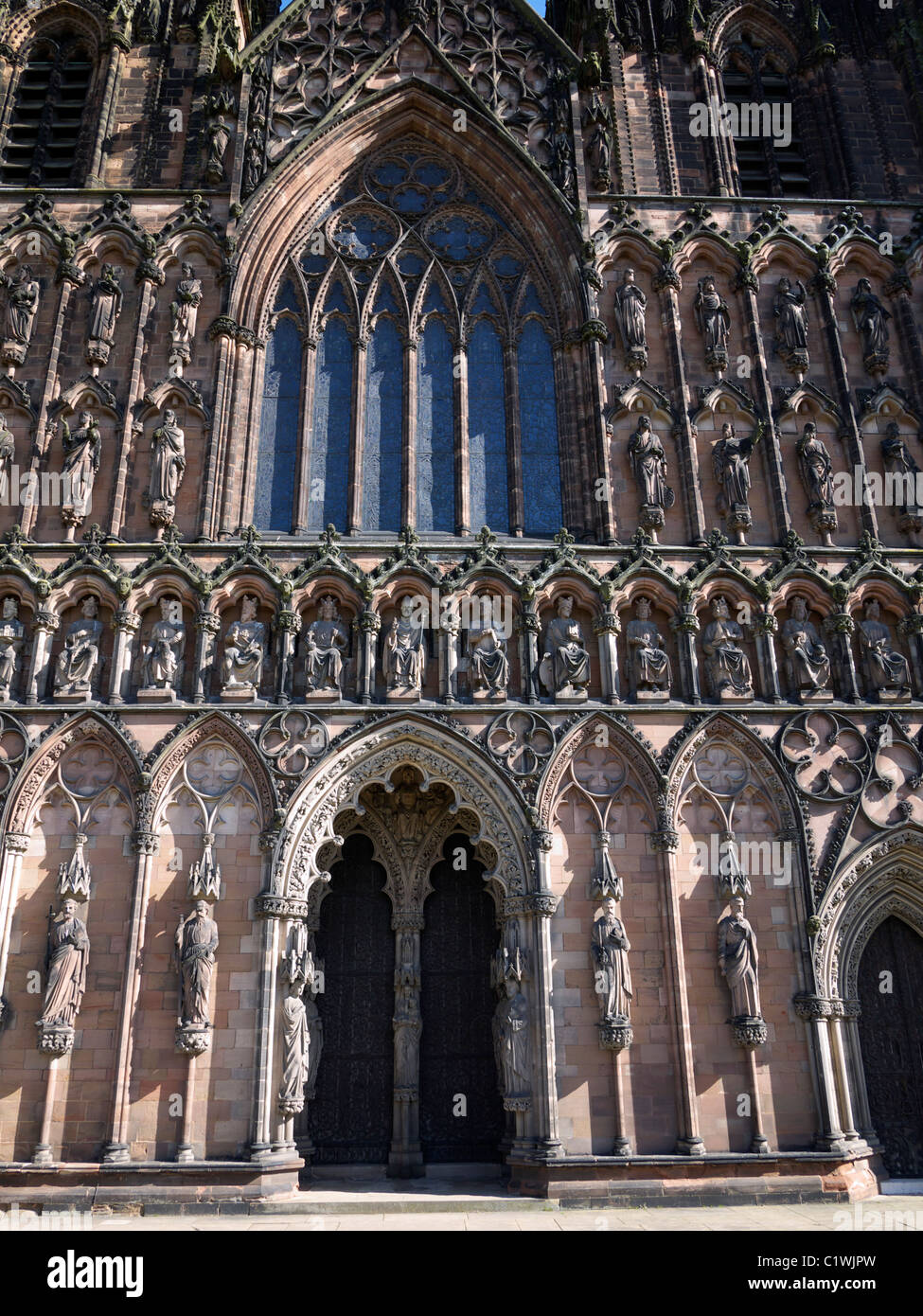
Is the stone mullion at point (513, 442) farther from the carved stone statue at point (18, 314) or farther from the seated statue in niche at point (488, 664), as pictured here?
the carved stone statue at point (18, 314)

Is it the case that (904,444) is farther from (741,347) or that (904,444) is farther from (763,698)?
(763,698)

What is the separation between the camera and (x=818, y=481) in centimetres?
1714

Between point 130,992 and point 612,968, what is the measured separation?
6.31 m

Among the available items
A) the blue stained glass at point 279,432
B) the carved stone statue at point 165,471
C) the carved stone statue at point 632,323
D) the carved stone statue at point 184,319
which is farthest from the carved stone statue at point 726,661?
the carved stone statue at point 184,319

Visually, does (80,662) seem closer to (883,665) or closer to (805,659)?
(805,659)

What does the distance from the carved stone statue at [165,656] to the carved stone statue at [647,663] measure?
669 cm

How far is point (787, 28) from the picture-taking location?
72.6 feet

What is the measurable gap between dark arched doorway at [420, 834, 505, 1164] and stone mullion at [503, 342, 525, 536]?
17.4ft

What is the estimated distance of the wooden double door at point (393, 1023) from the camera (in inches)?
596

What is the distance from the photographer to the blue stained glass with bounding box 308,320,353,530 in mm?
17734

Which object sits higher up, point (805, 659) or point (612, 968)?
point (805, 659)

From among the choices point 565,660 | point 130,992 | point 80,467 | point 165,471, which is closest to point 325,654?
point 565,660

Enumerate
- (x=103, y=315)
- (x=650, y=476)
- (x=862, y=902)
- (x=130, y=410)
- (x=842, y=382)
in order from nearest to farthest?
(x=862, y=902), (x=650, y=476), (x=130, y=410), (x=103, y=315), (x=842, y=382)

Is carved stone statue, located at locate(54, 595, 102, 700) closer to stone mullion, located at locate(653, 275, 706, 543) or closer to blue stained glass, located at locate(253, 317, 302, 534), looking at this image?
blue stained glass, located at locate(253, 317, 302, 534)
